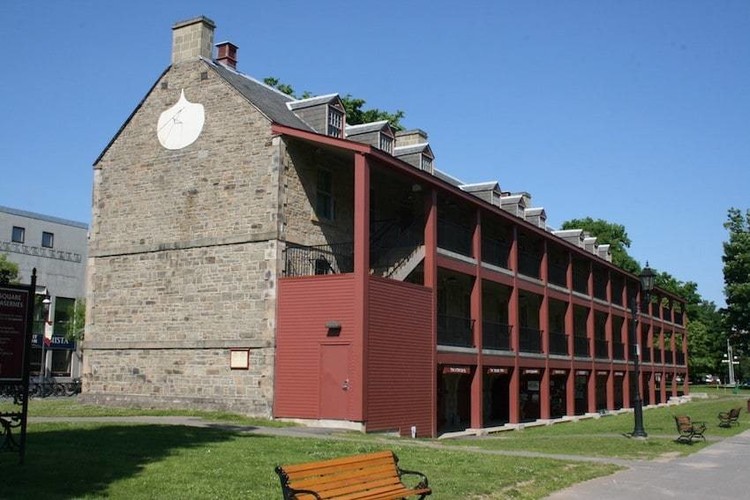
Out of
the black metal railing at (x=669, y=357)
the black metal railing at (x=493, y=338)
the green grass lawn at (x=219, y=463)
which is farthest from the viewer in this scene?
the black metal railing at (x=669, y=357)

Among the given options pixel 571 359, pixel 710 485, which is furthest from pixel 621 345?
pixel 710 485

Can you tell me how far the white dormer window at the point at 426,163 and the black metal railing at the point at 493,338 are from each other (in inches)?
233

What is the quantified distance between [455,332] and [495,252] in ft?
16.6

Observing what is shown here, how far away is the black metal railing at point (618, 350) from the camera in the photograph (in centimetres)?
4325

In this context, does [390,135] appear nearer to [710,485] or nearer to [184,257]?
[184,257]

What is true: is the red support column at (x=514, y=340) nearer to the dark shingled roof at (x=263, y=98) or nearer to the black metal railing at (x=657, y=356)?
the dark shingled roof at (x=263, y=98)

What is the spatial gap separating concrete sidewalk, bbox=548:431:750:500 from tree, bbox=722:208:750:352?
204ft

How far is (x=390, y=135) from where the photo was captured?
2723 centimetres

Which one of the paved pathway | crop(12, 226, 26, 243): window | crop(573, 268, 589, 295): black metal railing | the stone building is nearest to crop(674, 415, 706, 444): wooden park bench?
the paved pathway

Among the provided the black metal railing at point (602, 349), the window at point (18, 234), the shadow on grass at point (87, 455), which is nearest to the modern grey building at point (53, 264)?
the window at point (18, 234)

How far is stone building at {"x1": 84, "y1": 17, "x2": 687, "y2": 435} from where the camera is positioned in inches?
824

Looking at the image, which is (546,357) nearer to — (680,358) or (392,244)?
(392,244)

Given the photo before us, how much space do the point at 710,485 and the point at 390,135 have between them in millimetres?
17275

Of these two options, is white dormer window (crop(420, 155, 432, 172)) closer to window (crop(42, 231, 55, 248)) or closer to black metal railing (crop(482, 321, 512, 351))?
black metal railing (crop(482, 321, 512, 351))
